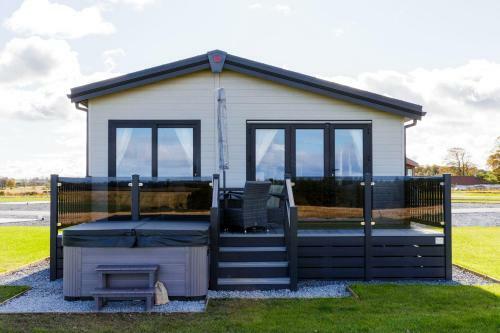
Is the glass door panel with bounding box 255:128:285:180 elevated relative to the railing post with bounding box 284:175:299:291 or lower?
elevated

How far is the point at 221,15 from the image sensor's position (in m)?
12.3

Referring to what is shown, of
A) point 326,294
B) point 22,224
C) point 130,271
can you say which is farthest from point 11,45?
point 326,294

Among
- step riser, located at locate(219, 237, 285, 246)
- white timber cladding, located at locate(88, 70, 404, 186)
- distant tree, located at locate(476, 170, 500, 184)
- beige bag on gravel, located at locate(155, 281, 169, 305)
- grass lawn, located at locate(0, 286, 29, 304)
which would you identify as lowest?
grass lawn, located at locate(0, 286, 29, 304)

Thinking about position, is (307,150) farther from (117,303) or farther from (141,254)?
(117,303)

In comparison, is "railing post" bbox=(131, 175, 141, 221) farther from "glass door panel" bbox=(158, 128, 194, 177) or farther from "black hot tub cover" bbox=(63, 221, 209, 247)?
"glass door panel" bbox=(158, 128, 194, 177)

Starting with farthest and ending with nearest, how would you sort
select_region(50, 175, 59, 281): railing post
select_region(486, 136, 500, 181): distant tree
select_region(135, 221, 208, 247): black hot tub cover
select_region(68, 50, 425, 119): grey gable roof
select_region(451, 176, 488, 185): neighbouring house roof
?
select_region(451, 176, 488, 185): neighbouring house roof
select_region(486, 136, 500, 181): distant tree
select_region(68, 50, 425, 119): grey gable roof
select_region(50, 175, 59, 281): railing post
select_region(135, 221, 208, 247): black hot tub cover

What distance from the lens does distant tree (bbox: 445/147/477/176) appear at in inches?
2758

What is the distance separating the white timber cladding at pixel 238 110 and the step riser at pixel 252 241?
2.61m

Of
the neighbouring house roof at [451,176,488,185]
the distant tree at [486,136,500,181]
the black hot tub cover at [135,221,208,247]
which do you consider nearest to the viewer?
the black hot tub cover at [135,221,208,247]

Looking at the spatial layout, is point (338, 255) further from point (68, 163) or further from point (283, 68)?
point (68, 163)

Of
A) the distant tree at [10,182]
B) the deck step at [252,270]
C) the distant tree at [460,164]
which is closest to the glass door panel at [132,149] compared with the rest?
the deck step at [252,270]

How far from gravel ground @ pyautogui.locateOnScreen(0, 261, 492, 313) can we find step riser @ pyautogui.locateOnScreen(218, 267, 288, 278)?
1.06ft

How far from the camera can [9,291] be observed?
668cm

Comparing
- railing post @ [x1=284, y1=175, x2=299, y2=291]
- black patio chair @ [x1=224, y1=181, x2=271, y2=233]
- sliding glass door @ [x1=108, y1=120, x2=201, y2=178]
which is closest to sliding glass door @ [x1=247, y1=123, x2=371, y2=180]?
sliding glass door @ [x1=108, y1=120, x2=201, y2=178]
